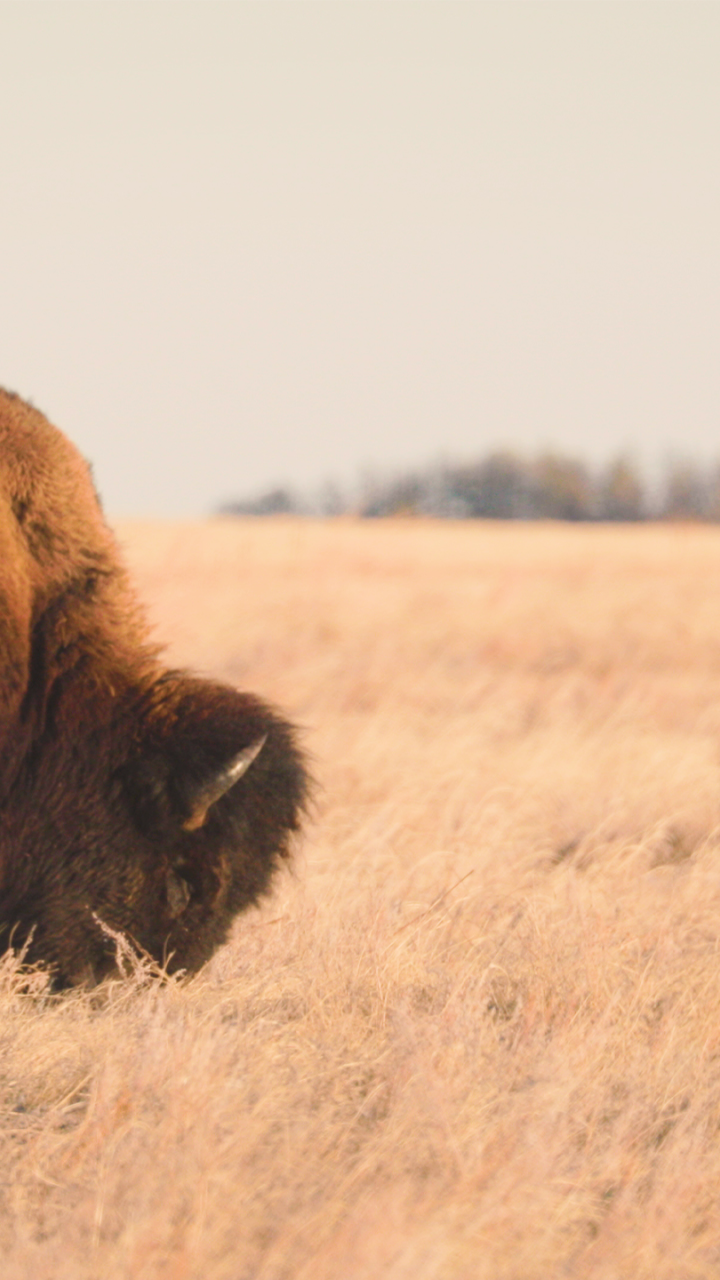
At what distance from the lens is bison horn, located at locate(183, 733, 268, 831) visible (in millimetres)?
3645

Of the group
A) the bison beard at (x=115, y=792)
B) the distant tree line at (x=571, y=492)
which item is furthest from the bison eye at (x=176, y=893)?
the distant tree line at (x=571, y=492)

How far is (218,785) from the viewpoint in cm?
364

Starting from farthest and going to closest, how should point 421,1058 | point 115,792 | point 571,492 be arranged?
point 571,492 < point 115,792 < point 421,1058

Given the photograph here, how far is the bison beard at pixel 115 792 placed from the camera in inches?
146

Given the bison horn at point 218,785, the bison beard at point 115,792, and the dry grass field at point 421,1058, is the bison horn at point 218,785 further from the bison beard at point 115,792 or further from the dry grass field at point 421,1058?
the dry grass field at point 421,1058

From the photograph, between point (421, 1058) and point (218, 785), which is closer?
point (421, 1058)

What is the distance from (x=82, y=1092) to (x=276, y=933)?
1.32m

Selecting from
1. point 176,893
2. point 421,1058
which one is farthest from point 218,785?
point 421,1058

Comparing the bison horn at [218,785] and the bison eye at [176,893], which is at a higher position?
the bison horn at [218,785]

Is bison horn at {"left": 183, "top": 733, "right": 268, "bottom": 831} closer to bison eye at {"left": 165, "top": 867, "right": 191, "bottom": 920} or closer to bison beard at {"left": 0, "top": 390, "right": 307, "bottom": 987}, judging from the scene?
bison beard at {"left": 0, "top": 390, "right": 307, "bottom": 987}

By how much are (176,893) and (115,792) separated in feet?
1.13

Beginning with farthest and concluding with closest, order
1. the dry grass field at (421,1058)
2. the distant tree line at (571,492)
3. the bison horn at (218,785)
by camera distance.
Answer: the distant tree line at (571,492)
the bison horn at (218,785)
the dry grass field at (421,1058)

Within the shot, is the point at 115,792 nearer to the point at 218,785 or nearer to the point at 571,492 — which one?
the point at 218,785

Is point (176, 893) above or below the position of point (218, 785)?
below
